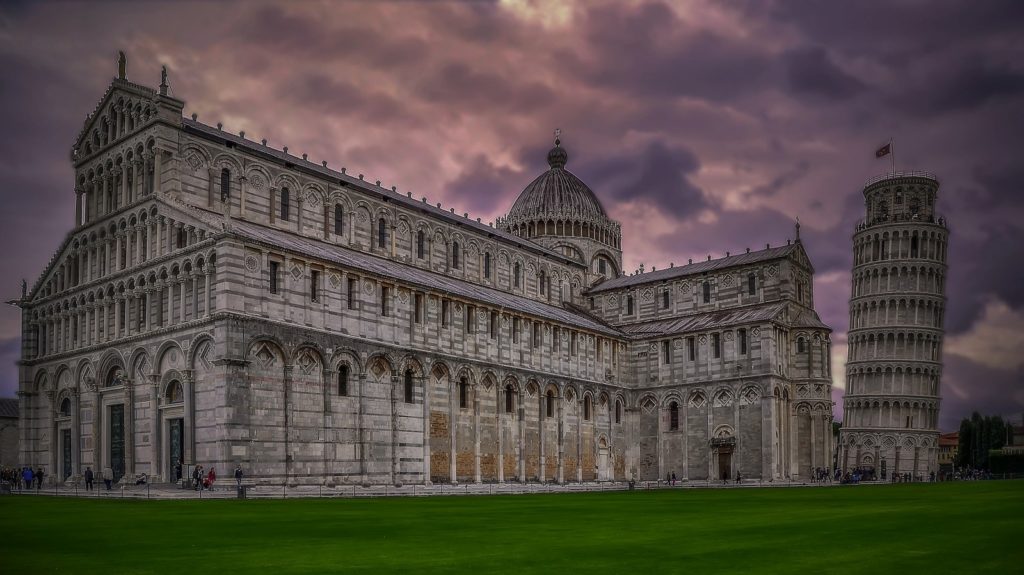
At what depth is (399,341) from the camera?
185ft

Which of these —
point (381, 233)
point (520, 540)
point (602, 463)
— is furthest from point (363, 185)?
point (520, 540)

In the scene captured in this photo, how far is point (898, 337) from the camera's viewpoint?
101 metres

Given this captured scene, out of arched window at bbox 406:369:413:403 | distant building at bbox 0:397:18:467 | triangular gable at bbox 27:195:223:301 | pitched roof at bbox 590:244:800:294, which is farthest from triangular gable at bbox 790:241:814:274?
distant building at bbox 0:397:18:467

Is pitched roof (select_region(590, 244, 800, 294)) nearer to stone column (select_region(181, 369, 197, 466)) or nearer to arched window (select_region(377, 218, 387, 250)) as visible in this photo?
arched window (select_region(377, 218, 387, 250))

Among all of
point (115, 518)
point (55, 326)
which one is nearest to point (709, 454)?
point (55, 326)

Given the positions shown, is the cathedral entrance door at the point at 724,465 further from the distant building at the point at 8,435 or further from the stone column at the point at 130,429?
the distant building at the point at 8,435

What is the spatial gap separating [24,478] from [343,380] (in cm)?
1872

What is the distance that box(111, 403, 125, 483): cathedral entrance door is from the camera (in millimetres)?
52844

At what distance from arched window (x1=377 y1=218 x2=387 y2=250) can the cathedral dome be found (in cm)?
2935

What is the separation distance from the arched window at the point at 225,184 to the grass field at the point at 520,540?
31.2 m

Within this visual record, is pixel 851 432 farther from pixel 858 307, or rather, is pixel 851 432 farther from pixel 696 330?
pixel 696 330

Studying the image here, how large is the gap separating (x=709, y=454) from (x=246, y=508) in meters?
50.7

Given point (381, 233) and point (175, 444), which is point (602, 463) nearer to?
point (381, 233)

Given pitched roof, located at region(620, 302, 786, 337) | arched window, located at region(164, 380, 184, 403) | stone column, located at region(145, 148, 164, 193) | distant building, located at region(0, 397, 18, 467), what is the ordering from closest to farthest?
arched window, located at region(164, 380, 184, 403)
stone column, located at region(145, 148, 164, 193)
pitched roof, located at region(620, 302, 786, 337)
distant building, located at region(0, 397, 18, 467)
